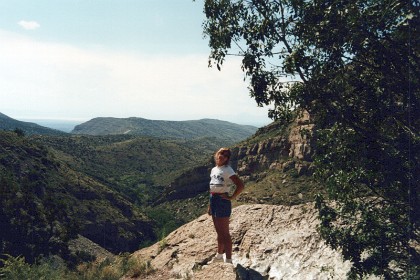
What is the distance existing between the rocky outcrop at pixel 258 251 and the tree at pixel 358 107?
646 mm

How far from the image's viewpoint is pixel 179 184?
132 m

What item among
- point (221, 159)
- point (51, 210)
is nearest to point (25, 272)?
point (221, 159)

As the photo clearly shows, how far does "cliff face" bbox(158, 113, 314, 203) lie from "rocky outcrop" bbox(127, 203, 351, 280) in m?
60.9

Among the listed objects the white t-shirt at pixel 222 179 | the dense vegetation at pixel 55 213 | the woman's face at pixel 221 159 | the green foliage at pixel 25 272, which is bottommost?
the dense vegetation at pixel 55 213

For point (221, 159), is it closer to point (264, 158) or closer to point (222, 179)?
point (222, 179)

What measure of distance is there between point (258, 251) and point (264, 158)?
90.0 m

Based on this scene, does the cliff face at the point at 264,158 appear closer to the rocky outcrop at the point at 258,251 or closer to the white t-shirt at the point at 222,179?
the rocky outcrop at the point at 258,251

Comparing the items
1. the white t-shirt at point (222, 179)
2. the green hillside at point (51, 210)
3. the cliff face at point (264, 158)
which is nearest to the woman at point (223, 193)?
the white t-shirt at point (222, 179)

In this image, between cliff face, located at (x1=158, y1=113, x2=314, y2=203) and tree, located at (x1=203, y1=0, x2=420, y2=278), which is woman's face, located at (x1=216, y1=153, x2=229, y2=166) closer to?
tree, located at (x1=203, y1=0, x2=420, y2=278)

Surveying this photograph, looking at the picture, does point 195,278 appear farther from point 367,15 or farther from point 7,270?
point 367,15

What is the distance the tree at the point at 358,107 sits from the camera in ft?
28.1

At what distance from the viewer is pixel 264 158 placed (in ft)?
325

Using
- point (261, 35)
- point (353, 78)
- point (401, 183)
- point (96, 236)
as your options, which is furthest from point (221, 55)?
point (96, 236)

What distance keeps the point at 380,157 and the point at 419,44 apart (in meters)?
2.89
